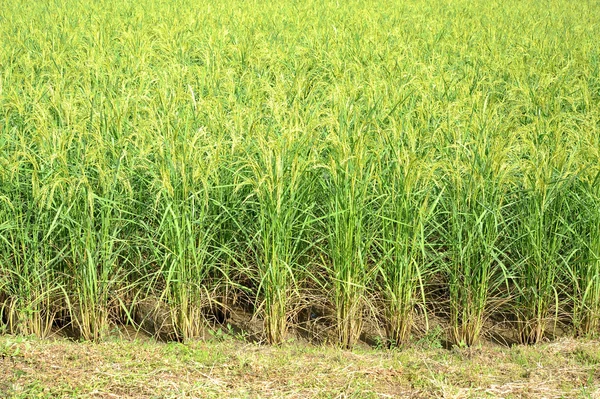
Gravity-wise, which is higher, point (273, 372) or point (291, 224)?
point (291, 224)

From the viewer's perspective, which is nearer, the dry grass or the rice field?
the dry grass

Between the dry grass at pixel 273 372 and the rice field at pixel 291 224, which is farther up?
the rice field at pixel 291 224

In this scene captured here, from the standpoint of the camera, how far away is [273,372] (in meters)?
3.53

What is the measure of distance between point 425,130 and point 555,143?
2.40ft

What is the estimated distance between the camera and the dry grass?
335 centimetres

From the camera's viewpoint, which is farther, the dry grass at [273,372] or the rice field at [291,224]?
the rice field at [291,224]

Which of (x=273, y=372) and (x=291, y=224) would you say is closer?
(x=273, y=372)

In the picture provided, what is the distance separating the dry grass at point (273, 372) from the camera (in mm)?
3352

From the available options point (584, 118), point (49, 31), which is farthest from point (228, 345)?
point (49, 31)

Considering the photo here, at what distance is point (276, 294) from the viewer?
13.2 feet

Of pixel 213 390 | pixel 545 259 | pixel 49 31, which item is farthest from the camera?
pixel 49 31

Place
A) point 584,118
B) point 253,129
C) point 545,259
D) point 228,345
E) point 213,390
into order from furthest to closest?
1. point 584,118
2. point 253,129
3. point 545,259
4. point 228,345
5. point 213,390

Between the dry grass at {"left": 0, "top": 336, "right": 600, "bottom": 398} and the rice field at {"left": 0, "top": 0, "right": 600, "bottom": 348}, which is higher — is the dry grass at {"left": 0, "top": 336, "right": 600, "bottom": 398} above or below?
below

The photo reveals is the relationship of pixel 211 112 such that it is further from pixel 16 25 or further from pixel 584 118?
pixel 16 25
